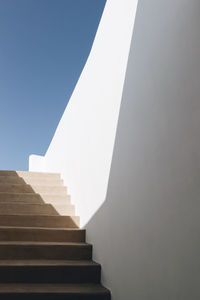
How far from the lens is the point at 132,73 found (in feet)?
7.78

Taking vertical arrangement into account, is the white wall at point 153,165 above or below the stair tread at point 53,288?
above

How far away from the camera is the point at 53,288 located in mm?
2355

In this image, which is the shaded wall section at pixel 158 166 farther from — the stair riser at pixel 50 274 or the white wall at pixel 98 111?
the white wall at pixel 98 111

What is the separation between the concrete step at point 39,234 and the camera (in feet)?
10.0

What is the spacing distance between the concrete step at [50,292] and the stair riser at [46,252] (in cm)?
38

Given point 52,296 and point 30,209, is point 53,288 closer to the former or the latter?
point 52,296

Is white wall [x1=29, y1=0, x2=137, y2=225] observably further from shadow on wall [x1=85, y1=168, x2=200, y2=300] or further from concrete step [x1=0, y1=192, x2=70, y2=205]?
shadow on wall [x1=85, y1=168, x2=200, y2=300]

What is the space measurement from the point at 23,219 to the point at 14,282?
994 millimetres

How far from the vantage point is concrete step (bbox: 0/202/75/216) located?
3.62 meters

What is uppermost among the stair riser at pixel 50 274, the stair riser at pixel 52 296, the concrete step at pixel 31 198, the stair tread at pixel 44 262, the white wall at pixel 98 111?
the white wall at pixel 98 111

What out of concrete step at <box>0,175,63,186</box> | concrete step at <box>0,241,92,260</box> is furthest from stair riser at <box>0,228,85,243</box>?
concrete step at <box>0,175,63,186</box>

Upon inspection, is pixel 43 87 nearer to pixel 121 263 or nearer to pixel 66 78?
pixel 66 78

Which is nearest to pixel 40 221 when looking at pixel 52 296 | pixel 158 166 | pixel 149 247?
pixel 52 296

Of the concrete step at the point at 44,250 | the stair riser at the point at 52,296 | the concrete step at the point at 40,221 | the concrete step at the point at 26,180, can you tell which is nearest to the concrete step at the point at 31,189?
the concrete step at the point at 26,180
